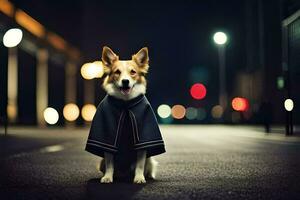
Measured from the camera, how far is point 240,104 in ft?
214

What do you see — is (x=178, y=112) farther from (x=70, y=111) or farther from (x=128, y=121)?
(x=128, y=121)

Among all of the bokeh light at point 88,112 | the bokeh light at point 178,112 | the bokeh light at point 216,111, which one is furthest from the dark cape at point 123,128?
the bokeh light at point 178,112

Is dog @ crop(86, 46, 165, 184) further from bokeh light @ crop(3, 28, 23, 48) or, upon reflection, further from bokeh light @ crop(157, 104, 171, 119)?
bokeh light @ crop(157, 104, 171, 119)

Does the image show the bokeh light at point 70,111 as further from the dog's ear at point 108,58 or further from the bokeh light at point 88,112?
the dog's ear at point 108,58

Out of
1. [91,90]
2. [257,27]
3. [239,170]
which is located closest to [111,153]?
[239,170]

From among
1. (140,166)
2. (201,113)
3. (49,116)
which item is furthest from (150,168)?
(201,113)

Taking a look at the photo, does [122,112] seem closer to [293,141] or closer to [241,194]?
[241,194]

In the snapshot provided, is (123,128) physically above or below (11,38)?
below

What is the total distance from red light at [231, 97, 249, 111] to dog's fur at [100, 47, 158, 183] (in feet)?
186

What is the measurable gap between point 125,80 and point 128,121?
63cm

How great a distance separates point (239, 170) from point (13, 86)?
35.0 metres

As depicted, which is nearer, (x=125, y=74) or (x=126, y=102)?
(x=125, y=74)

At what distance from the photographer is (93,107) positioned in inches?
2388

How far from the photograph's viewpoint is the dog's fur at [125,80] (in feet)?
24.5
